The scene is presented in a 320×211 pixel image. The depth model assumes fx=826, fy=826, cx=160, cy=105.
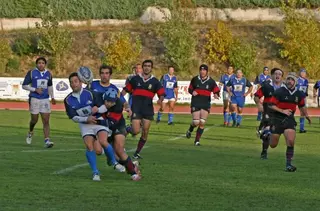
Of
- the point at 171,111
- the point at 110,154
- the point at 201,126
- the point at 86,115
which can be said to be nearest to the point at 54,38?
the point at 171,111

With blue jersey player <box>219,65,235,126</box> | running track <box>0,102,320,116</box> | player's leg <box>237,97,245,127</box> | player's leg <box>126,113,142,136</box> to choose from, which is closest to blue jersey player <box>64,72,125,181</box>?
player's leg <box>126,113,142,136</box>

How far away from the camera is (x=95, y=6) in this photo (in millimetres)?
69062

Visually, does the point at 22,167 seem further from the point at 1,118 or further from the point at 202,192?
the point at 1,118

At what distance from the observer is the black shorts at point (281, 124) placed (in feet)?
52.0

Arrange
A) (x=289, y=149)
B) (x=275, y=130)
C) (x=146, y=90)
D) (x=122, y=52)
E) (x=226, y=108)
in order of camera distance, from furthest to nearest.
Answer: (x=122, y=52) < (x=226, y=108) < (x=146, y=90) < (x=275, y=130) < (x=289, y=149)

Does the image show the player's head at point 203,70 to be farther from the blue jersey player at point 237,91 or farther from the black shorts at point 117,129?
the black shorts at point 117,129

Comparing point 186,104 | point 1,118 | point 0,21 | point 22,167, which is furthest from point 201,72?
point 0,21

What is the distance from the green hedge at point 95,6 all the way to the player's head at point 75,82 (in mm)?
54308

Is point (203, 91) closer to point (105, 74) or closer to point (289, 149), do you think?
point (289, 149)

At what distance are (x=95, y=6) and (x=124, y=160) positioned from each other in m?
56.7

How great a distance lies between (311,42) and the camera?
56.7 meters

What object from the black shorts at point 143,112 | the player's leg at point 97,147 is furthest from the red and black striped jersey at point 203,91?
the player's leg at point 97,147

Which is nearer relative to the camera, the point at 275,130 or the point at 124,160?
the point at 124,160

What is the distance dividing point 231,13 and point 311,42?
47.9 ft
